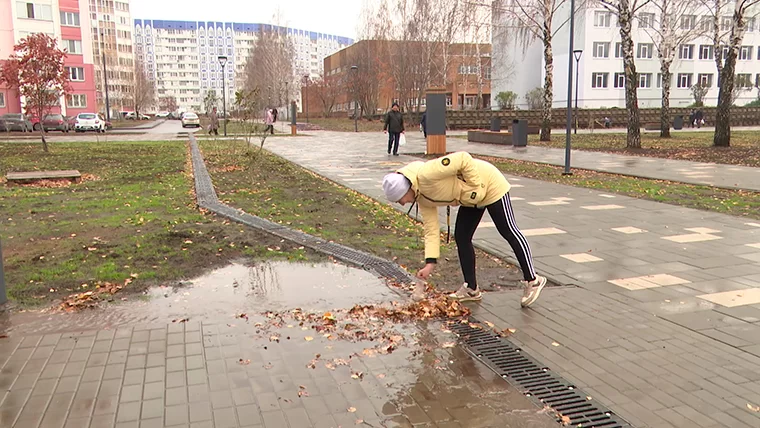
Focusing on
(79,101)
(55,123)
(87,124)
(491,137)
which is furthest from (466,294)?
(79,101)

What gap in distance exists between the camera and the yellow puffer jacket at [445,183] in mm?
4469

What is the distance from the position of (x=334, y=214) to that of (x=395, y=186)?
524cm

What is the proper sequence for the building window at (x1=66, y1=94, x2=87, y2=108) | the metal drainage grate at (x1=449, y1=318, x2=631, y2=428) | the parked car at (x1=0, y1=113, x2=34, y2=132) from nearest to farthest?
the metal drainage grate at (x1=449, y1=318, x2=631, y2=428)
the parked car at (x1=0, y1=113, x2=34, y2=132)
the building window at (x1=66, y1=94, x2=87, y2=108)

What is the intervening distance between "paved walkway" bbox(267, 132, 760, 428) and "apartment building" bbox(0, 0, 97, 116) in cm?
6257

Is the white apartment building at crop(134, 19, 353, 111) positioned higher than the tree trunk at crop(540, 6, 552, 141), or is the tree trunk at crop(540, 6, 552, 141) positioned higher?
the white apartment building at crop(134, 19, 353, 111)

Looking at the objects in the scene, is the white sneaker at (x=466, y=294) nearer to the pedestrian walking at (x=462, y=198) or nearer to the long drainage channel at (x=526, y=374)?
the pedestrian walking at (x=462, y=198)

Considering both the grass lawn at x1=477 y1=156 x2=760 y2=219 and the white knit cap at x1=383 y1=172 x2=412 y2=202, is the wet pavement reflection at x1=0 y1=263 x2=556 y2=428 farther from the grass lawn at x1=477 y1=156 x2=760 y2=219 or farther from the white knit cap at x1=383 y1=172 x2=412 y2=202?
the grass lawn at x1=477 y1=156 x2=760 y2=219

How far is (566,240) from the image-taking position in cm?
759

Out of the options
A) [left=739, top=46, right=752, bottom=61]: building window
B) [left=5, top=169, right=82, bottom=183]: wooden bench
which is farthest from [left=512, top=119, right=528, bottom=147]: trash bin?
[left=739, top=46, right=752, bottom=61]: building window

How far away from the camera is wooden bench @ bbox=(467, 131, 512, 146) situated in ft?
86.5

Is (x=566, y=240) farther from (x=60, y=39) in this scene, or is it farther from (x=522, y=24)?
(x=60, y=39)

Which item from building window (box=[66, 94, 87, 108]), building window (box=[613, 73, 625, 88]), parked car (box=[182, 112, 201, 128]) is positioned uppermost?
building window (box=[613, 73, 625, 88])

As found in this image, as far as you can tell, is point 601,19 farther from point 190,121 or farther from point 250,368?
point 250,368

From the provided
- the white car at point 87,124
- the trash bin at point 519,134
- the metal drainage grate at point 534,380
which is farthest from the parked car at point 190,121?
the metal drainage grate at point 534,380
